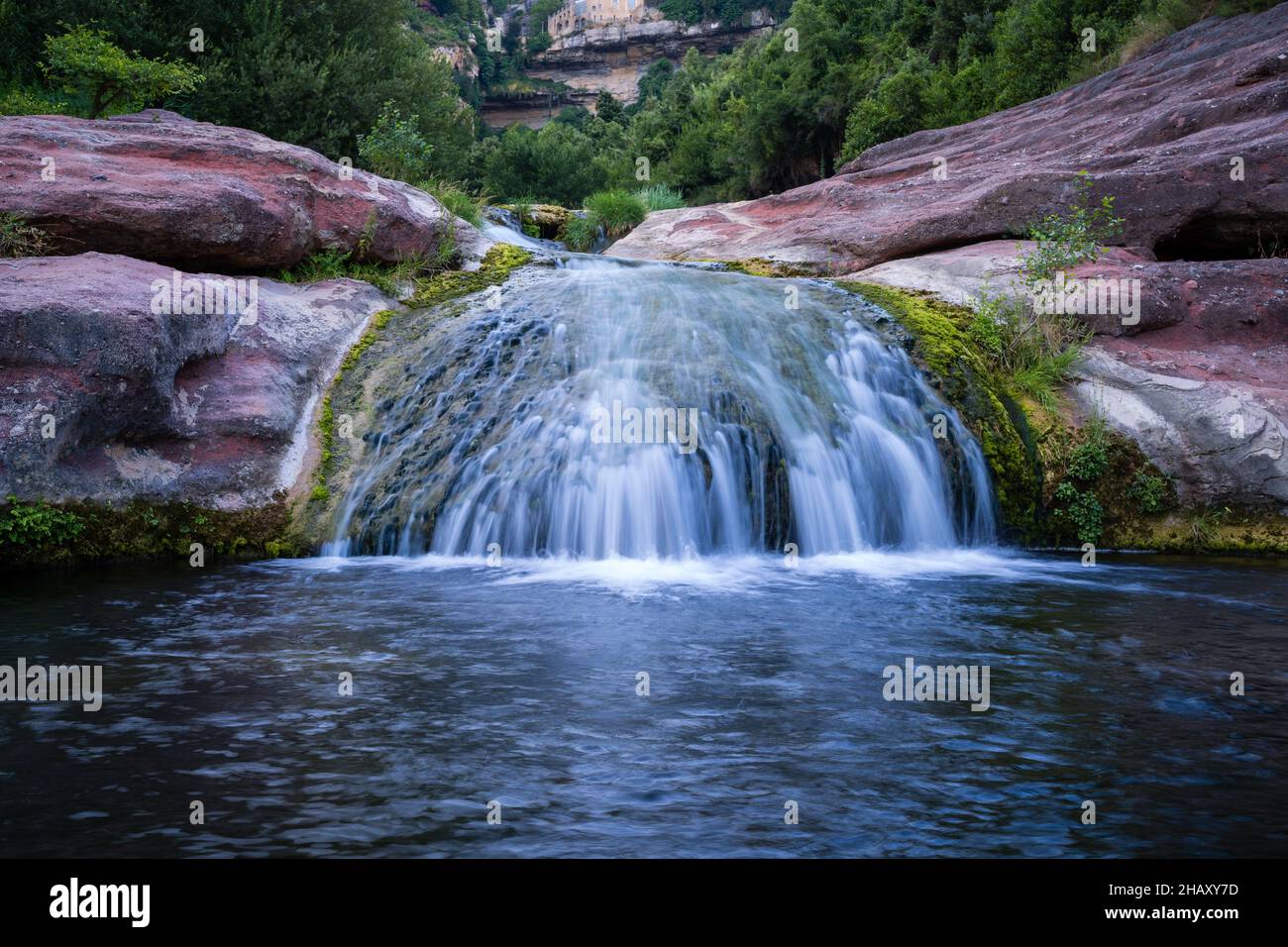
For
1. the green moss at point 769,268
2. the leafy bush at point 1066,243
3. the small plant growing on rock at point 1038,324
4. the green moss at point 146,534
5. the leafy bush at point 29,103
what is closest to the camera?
the green moss at point 146,534

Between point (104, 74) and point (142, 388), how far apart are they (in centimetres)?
980

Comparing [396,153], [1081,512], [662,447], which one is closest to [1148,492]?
[1081,512]

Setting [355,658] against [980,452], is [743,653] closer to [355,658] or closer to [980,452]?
[355,658]

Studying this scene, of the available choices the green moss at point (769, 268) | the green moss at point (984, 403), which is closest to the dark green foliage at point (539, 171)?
the green moss at point (769, 268)

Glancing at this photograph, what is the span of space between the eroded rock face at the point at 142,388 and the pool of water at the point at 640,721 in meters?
1.23

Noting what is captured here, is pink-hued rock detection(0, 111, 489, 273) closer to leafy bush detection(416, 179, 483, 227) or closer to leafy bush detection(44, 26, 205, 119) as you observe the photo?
leafy bush detection(416, 179, 483, 227)

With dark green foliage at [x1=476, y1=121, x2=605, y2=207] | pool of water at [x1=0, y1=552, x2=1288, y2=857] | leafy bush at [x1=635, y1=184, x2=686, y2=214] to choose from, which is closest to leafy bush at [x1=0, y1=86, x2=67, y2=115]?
pool of water at [x1=0, y1=552, x2=1288, y2=857]

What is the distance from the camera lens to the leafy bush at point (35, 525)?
7.64 metres

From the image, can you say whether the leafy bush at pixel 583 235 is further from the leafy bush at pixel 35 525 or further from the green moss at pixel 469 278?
the leafy bush at pixel 35 525

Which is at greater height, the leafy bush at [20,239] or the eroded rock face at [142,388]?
the leafy bush at [20,239]

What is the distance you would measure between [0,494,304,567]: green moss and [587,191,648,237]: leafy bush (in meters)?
13.1

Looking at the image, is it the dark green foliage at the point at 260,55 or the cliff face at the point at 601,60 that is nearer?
the dark green foliage at the point at 260,55
